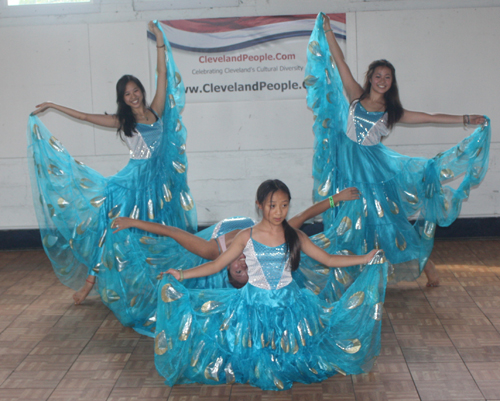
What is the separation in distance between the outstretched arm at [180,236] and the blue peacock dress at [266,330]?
451mm

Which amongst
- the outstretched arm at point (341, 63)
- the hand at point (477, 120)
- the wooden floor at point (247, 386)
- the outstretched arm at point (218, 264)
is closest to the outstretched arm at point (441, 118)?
the hand at point (477, 120)

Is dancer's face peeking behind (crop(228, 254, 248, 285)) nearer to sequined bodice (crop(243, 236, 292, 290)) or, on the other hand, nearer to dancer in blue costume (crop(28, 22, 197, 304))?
sequined bodice (crop(243, 236, 292, 290))

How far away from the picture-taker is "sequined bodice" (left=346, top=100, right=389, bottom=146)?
12.8 ft

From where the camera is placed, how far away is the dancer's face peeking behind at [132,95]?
3.83m

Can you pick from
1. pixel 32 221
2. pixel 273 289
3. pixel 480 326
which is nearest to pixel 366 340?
pixel 273 289

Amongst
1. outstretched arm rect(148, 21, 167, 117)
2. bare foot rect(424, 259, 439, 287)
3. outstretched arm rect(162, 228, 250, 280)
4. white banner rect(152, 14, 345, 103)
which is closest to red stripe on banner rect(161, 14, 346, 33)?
white banner rect(152, 14, 345, 103)

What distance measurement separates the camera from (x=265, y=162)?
555cm

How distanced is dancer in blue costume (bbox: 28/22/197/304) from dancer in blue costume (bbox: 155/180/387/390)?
110cm

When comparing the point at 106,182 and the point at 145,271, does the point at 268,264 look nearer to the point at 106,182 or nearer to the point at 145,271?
the point at 145,271

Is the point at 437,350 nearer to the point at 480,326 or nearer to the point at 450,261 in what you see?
the point at 480,326

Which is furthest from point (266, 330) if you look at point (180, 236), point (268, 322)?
point (180, 236)

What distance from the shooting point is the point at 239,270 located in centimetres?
330

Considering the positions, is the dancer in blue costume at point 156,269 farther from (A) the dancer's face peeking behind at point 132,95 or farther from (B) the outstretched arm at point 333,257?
(A) the dancer's face peeking behind at point 132,95

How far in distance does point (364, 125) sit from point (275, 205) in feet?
4.70
